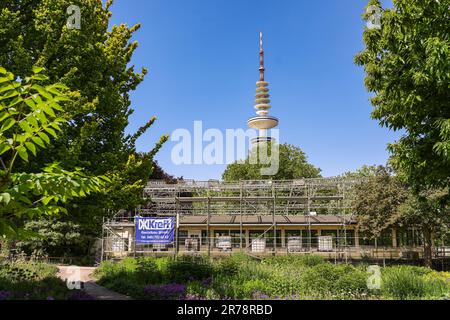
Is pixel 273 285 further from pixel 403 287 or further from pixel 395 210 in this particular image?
pixel 395 210

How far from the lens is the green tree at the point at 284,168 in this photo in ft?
192

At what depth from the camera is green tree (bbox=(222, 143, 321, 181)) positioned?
58594 millimetres

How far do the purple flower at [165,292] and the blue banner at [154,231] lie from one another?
1092cm

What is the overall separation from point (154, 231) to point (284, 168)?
3804 centimetres

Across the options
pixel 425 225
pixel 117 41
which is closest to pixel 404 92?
pixel 117 41

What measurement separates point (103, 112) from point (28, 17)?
395cm

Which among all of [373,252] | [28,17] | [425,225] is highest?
[28,17]

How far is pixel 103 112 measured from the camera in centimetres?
1291

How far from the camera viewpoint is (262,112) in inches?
4414

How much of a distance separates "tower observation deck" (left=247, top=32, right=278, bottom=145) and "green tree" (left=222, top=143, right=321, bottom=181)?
3921 cm

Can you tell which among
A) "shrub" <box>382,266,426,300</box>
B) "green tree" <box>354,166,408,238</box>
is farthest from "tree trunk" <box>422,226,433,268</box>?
"shrub" <box>382,266,426,300</box>

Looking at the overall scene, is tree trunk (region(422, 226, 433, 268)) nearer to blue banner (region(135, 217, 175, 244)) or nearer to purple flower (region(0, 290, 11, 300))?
blue banner (region(135, 217, 175, 244))

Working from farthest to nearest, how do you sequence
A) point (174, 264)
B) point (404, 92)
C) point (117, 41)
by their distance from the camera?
point (174, 264) < point (117, 41) < point (404, 92)
